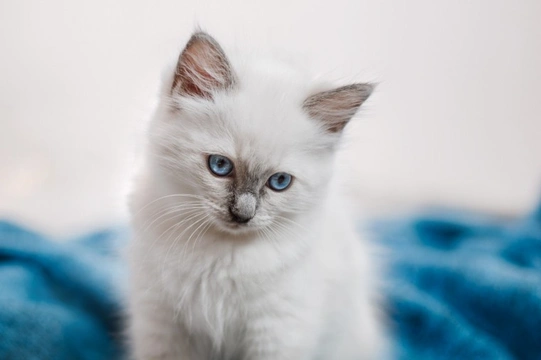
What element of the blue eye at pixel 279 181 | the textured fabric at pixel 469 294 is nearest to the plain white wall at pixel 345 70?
the textured fabric at pixel 469 294

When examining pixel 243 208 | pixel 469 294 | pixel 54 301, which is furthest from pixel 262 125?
pixel 469 294

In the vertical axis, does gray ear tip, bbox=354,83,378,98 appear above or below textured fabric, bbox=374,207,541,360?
above

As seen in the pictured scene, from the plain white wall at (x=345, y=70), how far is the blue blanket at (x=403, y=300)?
1.56ft

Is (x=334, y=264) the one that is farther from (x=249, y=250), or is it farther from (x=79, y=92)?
(x=79, y=92)

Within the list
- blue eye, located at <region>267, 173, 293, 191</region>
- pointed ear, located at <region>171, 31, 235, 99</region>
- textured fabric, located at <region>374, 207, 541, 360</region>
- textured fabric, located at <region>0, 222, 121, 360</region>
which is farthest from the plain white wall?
blue eye, located at <region>267, 173, 293, 191</region>

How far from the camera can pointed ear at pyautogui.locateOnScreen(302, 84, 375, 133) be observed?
46.1 inches

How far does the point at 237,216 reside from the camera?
113cm

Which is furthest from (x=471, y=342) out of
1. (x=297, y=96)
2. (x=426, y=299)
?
(x=297, y=96)

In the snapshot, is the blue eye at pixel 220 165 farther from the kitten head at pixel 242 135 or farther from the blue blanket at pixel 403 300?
the blue blanket at pixel 403 300

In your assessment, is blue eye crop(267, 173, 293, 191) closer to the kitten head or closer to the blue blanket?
the kitten head

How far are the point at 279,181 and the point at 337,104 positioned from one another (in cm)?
20

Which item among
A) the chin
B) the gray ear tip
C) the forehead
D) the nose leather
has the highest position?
the gray ear tip

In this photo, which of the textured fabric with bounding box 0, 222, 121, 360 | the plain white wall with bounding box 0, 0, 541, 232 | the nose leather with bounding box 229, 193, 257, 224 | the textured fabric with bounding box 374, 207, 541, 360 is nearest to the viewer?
the nose leather with bounding box 229, 193, 257, 224

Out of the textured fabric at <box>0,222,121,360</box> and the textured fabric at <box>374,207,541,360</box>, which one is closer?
the textured fabric at <box>0,222,121,360</box>
